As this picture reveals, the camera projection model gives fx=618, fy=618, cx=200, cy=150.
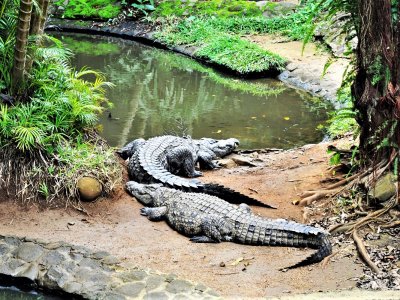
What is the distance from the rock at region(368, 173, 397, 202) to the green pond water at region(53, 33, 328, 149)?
366 cm

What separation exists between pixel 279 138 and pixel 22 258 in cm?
546

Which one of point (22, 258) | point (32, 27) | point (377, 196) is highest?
point (32, 27)

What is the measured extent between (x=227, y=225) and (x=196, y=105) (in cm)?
605

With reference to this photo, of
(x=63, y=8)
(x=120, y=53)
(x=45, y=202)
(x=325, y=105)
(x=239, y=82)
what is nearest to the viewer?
(x=45, y=202)

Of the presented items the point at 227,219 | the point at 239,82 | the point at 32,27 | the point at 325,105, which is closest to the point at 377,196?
the point at 227,219

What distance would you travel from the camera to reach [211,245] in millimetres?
5867

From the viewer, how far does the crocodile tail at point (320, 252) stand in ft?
17.3

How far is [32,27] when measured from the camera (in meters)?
6.83

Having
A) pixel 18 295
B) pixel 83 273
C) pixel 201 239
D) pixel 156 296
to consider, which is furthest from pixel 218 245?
pixel 18 295

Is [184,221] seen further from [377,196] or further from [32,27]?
[32,27]

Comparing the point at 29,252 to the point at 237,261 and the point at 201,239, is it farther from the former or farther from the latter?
the point at 237,261

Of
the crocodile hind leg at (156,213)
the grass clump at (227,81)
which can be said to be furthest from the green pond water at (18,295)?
the grass clump at (227,81)

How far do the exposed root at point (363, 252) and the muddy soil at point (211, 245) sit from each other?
0.26 feet

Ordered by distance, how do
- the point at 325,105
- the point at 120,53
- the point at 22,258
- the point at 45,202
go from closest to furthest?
the point at 22,258 < the point at 45,202 < the point at 325,105 < the point at 120,53
